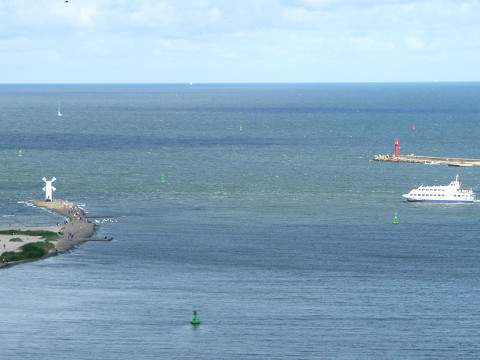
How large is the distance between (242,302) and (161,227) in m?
39.5

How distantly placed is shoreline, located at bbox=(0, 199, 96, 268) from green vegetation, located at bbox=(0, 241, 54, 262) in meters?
0.27

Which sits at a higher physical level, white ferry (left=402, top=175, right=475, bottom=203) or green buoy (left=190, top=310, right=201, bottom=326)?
white ferry (left=402, top=175, right=475, bottom=203)

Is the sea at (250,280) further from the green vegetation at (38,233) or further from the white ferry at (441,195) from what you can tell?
the green vegetation at (38,233)

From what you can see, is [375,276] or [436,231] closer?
Answer: [375,276]

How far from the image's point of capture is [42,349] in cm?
8800

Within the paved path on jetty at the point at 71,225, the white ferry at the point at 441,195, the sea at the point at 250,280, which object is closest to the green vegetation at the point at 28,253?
the paved path on jetty at the point at 71,225

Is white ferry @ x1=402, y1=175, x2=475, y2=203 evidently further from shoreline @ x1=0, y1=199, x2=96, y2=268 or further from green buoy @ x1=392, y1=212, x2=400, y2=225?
shoreline @ x1=0, y1=199, x2=96, y2=268

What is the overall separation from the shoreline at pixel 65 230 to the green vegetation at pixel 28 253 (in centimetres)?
27

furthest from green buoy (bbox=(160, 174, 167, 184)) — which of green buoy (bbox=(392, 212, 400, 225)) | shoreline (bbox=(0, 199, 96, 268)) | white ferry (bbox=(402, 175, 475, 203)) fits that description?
green buoy (bbox=(392, 212, 400, 225))

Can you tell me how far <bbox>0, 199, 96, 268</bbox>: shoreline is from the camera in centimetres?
12575

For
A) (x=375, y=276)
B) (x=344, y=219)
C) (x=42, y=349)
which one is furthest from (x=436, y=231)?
(x=42, y=349)

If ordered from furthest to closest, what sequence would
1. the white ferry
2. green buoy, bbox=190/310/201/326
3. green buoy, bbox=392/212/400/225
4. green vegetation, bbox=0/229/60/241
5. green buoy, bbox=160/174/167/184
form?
1. green buoy, bbox=160/174/167/184
2. the white ferry
3. green buoy, bbox=392/212/400/225
4. green vegetation, bbox=0/229/60/241
5. green buoy, bbox=190/310/201/326

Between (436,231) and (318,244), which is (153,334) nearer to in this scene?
(318,244)

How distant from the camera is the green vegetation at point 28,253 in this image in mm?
120688
